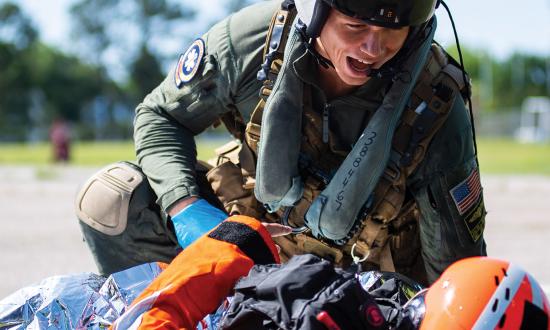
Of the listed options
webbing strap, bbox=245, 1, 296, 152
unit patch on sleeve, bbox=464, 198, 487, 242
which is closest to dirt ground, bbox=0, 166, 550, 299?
unit patch on sleeve, bbox=464, 198, 487, 242

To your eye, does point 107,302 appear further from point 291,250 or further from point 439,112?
point 439,112

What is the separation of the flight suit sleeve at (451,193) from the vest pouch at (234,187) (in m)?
0.58

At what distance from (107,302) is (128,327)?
351 mm

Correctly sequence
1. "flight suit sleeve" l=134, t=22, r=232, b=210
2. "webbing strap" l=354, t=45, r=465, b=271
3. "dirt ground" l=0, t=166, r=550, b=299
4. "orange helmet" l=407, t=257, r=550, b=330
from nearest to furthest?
"orange helmet" l=407, t=257, r=550, b=330
"webbing strap" l=354, t=45, r=465, b=271
"flight suit sleeve" l=134, t=22, r=232, b=210
"dirt ground" l=0, t=166, r=550, b=299

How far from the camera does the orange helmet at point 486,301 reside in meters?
1.70

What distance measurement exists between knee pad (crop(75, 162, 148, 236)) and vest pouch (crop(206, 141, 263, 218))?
26cm

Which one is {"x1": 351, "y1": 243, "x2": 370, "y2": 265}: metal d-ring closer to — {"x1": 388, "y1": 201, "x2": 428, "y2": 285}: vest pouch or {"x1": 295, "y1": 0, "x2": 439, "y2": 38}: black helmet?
{"x1": 388, "y1": 201, "x2": 428, "y2": 285}: vest pouch

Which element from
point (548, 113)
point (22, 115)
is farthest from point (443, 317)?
point (22, 115)

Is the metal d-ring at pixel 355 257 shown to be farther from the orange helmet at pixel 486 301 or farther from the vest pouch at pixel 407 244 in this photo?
the orange helmet at pixel 486 301

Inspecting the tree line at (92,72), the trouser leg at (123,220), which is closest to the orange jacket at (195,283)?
the trouser leg at (123,220)

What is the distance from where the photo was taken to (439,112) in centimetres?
234

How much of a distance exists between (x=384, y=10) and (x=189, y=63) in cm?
84

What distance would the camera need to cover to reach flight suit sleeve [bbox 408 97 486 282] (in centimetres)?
239

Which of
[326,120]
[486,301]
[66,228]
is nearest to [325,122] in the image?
[326,120]
